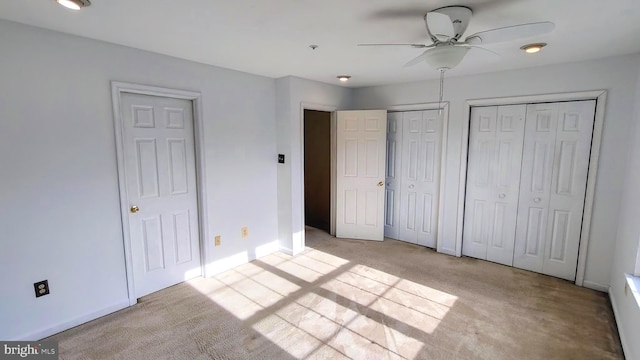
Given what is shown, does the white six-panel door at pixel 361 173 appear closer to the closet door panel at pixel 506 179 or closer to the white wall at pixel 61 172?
the closet door panel at pixel 506 179

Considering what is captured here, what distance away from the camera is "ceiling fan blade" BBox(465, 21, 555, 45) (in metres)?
1.63

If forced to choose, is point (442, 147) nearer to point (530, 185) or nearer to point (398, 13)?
point (530, 185)

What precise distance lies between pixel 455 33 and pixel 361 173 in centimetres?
278

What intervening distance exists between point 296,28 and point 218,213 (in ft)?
7.03

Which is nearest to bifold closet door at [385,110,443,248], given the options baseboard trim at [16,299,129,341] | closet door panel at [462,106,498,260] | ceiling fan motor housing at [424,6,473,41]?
closet door panel at [462,106,498,260]

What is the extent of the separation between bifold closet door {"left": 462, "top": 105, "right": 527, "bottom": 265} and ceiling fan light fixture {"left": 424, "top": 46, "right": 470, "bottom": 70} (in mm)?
1986

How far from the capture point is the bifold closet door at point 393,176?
176 inches

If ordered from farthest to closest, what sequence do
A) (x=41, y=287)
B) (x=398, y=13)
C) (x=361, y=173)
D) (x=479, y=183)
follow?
(x=361, y=173), (x=479, y=183), (x=41, y=287), (x=398, y=13)

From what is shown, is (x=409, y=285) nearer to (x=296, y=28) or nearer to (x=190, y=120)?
(x=296, y=28)

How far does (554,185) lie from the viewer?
3314mm

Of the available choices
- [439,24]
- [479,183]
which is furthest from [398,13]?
[479,183]

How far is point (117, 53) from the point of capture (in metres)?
2.55

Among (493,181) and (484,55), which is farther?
(493,181)

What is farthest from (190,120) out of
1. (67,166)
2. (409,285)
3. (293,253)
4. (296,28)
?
(409,285)
